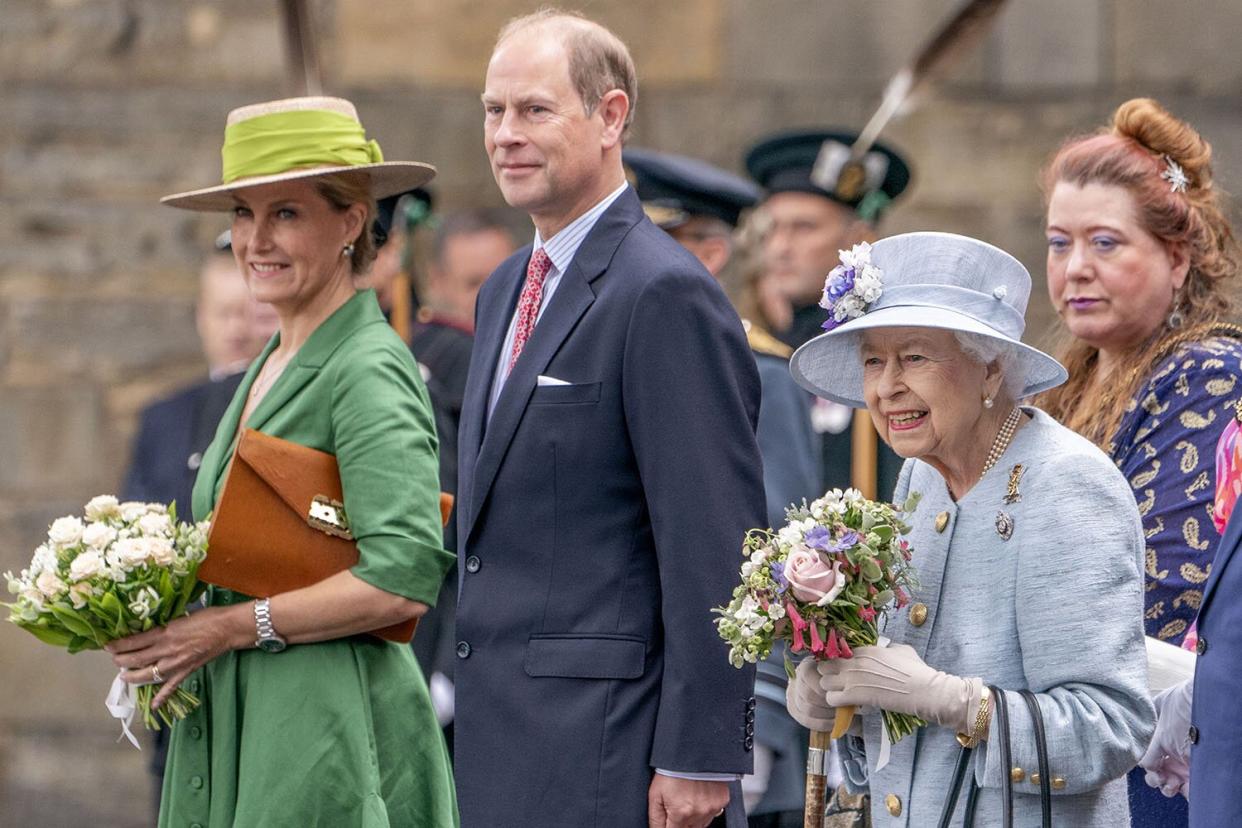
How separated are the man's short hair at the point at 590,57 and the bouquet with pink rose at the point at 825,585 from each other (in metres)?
1.10

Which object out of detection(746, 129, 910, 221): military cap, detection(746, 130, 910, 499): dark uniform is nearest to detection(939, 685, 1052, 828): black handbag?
detection(746, 130, 910, 499): dark uniform

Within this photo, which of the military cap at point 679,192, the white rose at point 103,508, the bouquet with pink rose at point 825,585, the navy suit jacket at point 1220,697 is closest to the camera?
the navy suit jacket at point 1220,697

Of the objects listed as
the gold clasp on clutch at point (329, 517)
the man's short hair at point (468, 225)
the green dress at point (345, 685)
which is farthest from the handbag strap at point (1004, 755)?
the man's short hair at point (468, 225)

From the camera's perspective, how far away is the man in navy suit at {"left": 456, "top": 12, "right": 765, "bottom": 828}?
12.3ft

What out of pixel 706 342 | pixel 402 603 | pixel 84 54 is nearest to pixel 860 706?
pixel 706 342

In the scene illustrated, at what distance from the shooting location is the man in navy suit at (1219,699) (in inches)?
126

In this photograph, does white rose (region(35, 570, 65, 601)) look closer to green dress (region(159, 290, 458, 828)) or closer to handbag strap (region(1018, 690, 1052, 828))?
green dress (region(159, 290, 458, 828))

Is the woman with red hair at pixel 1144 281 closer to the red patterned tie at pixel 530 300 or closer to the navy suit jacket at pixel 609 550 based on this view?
the navy suit jacket at pixel 609 550

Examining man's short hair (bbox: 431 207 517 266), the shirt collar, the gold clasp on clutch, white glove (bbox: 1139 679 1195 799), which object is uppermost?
man's short hair (bbox: 431 207 517 266)

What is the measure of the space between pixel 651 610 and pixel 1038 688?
0.80 metres

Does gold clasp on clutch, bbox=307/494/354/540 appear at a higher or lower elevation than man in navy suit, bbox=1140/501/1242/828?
higher

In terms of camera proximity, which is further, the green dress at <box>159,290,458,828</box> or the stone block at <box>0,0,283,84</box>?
the stone block at <box>0,0,283,84</box>

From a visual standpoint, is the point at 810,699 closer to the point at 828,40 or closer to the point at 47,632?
the point at 47,632

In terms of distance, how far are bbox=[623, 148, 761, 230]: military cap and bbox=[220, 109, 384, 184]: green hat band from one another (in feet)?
4.92
